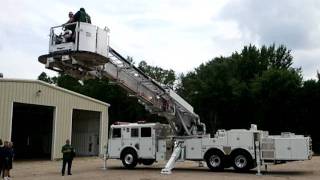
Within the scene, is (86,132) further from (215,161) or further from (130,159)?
(215,161)

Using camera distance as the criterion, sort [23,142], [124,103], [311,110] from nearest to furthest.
Result: [23,142], [311,110], [124,103]

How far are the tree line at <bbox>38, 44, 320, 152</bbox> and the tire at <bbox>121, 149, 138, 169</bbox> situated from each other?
15.1 metres

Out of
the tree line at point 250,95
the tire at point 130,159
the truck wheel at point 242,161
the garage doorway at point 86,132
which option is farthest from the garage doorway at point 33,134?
the truck wheel at point 242,161

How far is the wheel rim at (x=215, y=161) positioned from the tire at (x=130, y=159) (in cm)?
444

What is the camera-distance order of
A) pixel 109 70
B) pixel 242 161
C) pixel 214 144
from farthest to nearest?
pixel 214 144 → pixel 242 161 → pixel 109 70

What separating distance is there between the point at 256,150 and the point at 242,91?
34.2 metres

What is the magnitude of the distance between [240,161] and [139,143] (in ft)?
18.6

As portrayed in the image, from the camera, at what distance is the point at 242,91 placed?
181 ft

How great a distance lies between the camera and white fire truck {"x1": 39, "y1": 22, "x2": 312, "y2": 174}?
737 inches

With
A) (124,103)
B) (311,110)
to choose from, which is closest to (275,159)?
(311,110)

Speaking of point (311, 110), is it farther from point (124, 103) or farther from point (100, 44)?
point (100, 44)

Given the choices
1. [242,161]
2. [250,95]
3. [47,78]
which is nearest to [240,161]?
[242,161]

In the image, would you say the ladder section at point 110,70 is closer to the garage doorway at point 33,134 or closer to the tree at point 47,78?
the garage doorway at point 33,134

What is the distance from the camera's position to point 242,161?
22.2 metres
